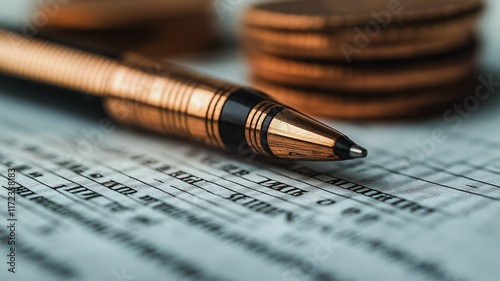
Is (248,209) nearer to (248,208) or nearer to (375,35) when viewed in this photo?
(248,208)

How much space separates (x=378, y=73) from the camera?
2.47 ft

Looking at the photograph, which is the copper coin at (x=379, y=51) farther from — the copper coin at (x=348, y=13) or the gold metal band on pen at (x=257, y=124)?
the gold metal band on pen at (x=257, y=124)

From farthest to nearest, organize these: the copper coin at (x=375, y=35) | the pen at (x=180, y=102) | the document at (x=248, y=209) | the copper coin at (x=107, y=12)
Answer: the copper coin at (x=107, y=12) < the copper coin at (x=375, y=35) < the pen at (x=180, y=102) < the document at (x=248, y=209)

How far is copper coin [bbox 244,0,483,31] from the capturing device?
2.43ft

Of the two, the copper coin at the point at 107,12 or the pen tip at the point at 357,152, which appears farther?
the copper coin at the point at 107,12

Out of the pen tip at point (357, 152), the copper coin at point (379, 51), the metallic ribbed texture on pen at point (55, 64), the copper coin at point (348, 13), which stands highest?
the copper coin at point (348, 13)

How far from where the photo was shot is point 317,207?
53 centimetres

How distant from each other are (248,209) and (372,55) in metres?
0.31

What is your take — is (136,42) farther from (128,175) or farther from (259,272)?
(259,272)

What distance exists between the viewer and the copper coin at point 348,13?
74cm

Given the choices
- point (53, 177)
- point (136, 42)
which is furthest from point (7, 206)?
point (136, 42)

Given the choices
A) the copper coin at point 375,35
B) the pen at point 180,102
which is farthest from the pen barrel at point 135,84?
the copper coin at point 375,35

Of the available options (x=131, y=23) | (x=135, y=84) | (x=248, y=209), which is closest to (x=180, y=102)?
(x=135, y=84)

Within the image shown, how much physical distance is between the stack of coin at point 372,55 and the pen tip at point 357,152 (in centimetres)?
24
